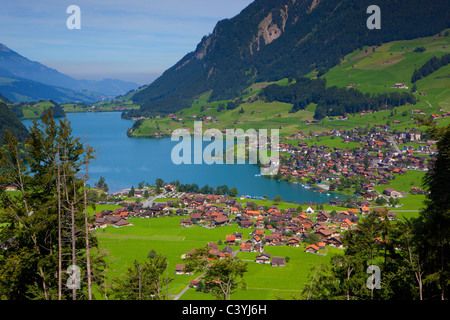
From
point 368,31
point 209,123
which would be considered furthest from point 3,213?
point 368,31

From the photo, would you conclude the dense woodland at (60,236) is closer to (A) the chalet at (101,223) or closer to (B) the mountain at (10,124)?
(A) the chalet at (101,223)

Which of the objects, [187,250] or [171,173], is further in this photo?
[171,173]

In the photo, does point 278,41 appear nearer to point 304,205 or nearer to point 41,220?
point 304,205

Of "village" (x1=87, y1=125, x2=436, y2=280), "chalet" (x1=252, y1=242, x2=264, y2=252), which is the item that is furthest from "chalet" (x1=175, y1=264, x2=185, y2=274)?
"chalet" (x1=252, y1=242, x2=264, y2=252)

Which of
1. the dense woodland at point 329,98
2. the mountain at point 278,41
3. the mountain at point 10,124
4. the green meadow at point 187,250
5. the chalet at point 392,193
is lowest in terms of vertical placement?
the green meadow at point 187,250

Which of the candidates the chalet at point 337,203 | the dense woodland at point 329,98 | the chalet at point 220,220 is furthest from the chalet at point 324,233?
the dense woodland at point 329,98

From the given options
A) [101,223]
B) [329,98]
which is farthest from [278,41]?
[101,223]
